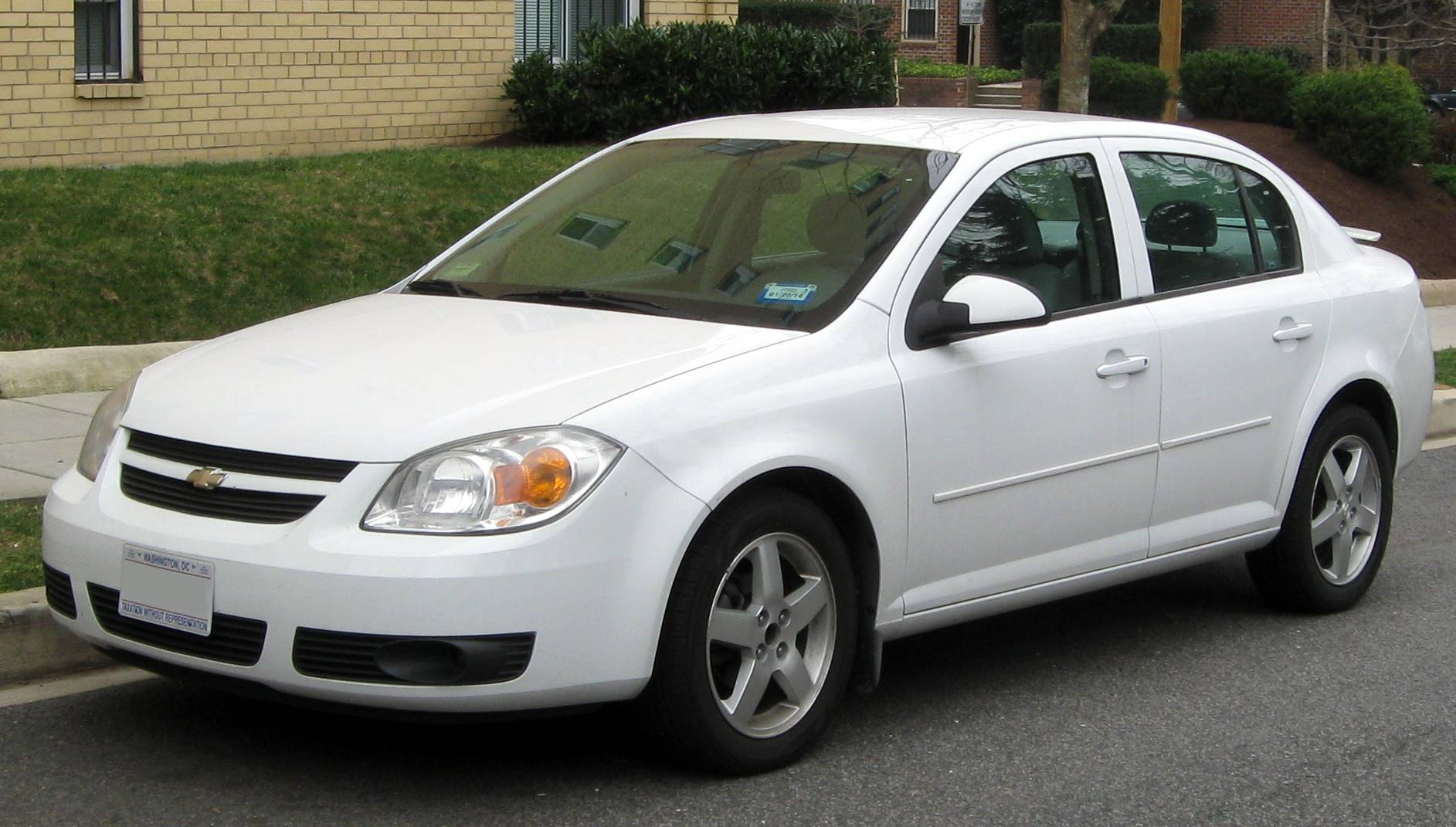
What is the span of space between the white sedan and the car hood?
14mm

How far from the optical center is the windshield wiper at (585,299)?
16.6 ft

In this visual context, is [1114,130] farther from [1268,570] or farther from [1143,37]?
[1143,37]

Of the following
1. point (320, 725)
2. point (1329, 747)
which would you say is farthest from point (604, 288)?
point (1329, 747)

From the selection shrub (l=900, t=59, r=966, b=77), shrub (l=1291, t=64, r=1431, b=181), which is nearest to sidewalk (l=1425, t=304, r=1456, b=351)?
shrub (l=1291, t=64, r=1431, b=181)

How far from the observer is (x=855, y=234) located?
203 inches

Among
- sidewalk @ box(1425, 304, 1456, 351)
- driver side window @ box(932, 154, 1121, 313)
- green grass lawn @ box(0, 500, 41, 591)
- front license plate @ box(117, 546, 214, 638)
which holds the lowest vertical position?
green grass lawn @ box(0, 500, 41, 591)

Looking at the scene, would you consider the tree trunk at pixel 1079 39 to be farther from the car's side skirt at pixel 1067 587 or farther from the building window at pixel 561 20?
the car's side skirt at pixel 1067 587

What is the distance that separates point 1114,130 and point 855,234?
1190 mm

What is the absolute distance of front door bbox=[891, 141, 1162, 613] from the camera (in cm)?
497

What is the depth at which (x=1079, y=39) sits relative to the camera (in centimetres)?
1656

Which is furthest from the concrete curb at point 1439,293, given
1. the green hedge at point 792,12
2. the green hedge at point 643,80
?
the green hedge at point 792,12

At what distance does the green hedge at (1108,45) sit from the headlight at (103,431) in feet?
130

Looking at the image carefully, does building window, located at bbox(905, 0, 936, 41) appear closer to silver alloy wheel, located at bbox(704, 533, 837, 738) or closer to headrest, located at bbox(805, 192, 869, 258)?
headrest, located at bbox(805, 192, 869, 258)

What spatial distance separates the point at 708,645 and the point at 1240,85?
19.0 m
